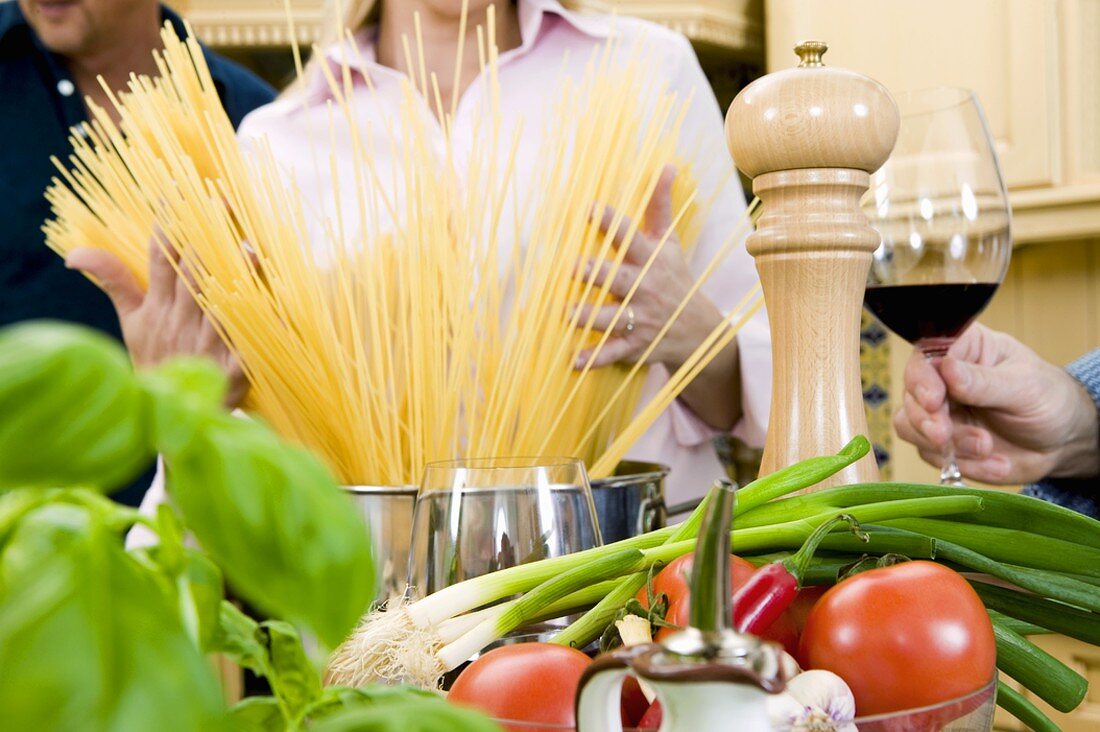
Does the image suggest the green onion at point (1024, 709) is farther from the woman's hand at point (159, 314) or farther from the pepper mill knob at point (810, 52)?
the woman's hand at point (159, 314)

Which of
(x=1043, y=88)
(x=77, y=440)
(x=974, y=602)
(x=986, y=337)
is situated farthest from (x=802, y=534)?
(x=1043, y=88)

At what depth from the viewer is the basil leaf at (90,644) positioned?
75mm

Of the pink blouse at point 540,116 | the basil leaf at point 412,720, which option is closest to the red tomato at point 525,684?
the basil leaf at point 412,720

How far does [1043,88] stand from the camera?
54.6 inches

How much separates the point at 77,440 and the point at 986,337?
26.0 inches

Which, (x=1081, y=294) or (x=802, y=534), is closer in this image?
(x=802, y=534)

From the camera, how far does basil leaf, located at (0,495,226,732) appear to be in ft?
0.25

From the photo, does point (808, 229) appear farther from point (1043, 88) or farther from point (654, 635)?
point (1043, 88)

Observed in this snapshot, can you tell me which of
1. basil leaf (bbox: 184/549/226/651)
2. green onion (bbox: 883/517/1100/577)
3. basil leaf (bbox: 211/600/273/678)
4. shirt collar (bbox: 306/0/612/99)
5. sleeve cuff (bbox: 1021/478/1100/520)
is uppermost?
shirt collar (bbox: 306/0/612/99)

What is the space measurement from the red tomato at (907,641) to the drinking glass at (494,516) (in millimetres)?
104

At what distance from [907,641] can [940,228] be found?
31 centimetres

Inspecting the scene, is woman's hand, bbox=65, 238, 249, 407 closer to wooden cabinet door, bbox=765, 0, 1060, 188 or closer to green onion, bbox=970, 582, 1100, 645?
green onion, bbox=970, 582, 1100, 645

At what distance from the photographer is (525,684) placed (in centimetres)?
23

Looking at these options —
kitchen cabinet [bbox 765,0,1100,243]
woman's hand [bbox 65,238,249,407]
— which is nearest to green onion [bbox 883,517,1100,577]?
woman's hand [bbox 65,238,249,407]
